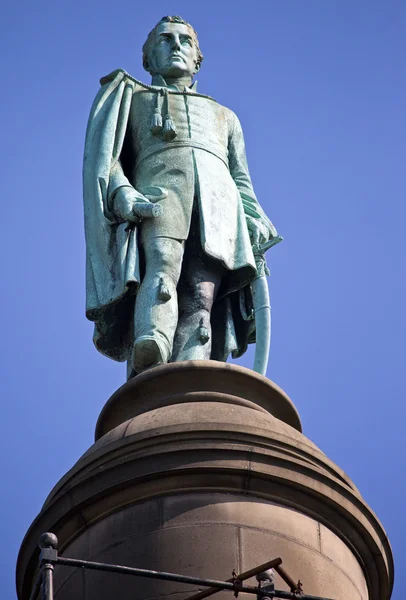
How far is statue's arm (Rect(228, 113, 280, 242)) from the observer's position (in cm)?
1712

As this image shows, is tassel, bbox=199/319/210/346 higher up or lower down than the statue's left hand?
lower down

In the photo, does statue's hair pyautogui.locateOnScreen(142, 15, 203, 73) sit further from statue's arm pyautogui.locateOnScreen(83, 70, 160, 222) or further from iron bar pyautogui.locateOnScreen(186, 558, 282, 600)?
iron bar pyautogui.locateOnScreen(186, 558, 282, 600)

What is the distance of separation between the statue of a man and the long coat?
1 centimetres

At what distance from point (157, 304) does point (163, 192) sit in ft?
4.53

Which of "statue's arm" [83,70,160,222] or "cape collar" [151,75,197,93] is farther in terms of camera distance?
"cape collar" [151,75,197,93]

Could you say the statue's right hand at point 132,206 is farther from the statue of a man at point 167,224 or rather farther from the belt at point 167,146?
the belt at point 167,146

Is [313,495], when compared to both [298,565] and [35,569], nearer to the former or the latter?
[298,565]

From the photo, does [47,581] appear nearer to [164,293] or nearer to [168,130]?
[164,293]

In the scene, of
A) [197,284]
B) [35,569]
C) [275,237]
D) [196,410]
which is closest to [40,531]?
[35,569]

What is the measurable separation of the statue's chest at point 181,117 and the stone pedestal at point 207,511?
4.16 metres

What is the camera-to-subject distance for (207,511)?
12781 millimetres

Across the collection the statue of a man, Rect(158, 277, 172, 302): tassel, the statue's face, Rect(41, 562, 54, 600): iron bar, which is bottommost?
Rect(41, 562, 54, 600): iron bar

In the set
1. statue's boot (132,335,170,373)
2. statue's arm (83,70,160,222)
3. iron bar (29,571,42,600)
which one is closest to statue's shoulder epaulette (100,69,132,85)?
statue's arm (83,70,160,222)

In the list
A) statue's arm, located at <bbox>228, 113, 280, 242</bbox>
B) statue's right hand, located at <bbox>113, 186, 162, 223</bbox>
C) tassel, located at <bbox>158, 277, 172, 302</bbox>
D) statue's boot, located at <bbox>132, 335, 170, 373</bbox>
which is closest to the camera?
statue's boot, located at <bbox>132, 335, 170, 373</bbox>
